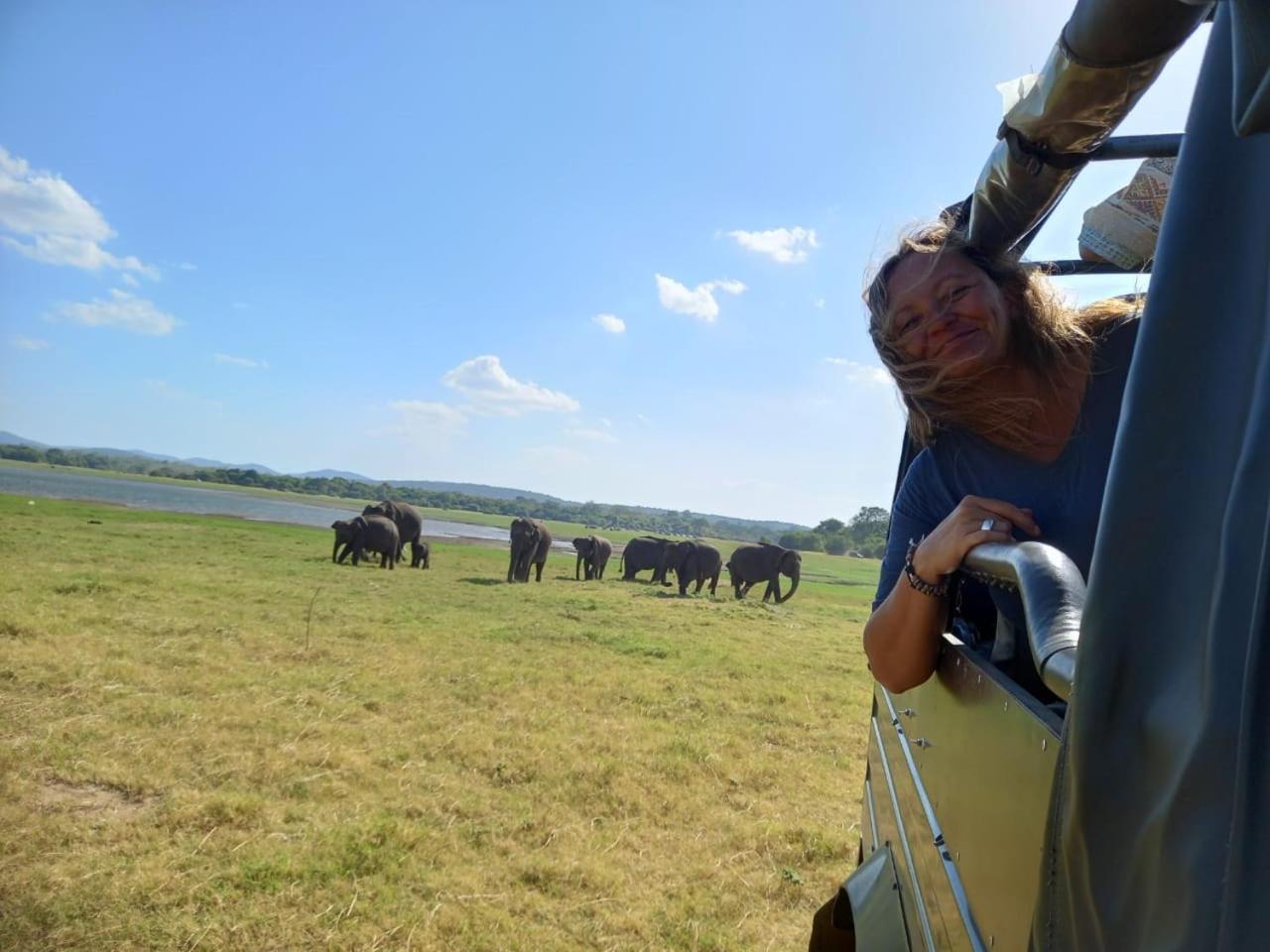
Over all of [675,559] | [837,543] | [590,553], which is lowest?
[590,553]

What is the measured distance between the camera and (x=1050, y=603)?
2.67ft

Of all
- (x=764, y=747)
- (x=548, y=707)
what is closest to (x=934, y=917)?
(x=764, y=747)

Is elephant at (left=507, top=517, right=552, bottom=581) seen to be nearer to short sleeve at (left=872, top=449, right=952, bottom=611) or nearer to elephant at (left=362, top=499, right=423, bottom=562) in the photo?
elephant at (left=362, top=499, right=423, bottom=562)

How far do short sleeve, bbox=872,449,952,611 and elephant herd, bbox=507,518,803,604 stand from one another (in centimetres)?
2012

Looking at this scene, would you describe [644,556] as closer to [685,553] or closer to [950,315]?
[685,553]

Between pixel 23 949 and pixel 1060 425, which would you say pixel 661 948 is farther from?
pixel 1060 425

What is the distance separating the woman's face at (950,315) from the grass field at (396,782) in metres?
2.82

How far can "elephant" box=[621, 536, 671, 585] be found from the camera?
27047 millimetres

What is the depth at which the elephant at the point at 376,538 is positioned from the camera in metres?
21.7

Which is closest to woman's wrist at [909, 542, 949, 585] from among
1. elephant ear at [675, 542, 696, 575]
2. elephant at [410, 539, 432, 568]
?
elephant ear at [675, 542, 696, 575]

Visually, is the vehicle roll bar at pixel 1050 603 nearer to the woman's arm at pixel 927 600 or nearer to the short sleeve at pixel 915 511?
the woman's arm at pixel 927 600

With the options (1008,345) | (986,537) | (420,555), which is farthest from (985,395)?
(420,555)

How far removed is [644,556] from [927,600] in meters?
26.3

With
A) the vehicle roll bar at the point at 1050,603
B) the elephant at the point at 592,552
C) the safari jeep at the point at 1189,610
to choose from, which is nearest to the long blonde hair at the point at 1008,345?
the vehicle roll bar at the point at 1050,603
